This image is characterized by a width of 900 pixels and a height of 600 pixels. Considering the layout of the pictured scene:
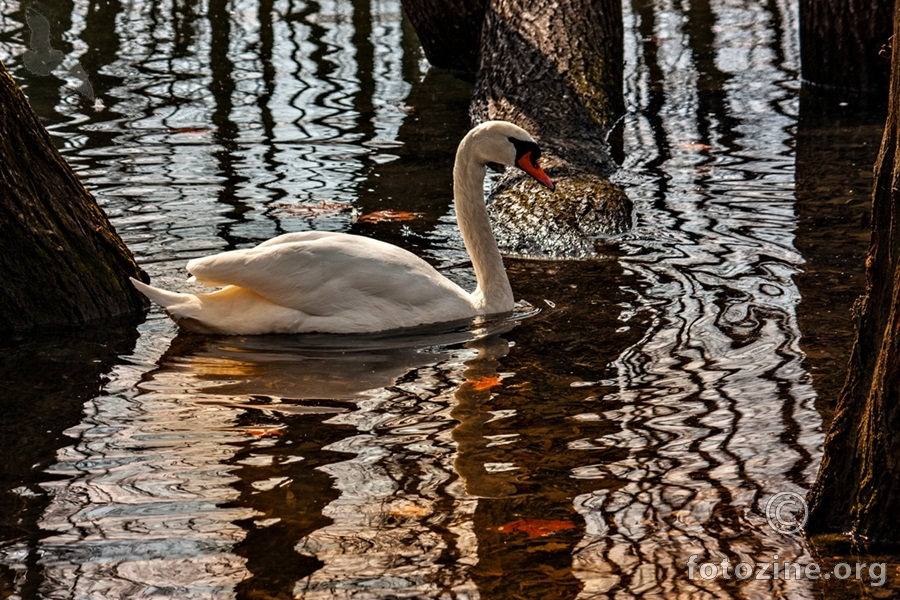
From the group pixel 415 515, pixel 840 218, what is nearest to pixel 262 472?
pixel 415 515

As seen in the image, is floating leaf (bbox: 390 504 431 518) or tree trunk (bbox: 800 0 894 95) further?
tree trunk (bbox: 800 0 894 95)

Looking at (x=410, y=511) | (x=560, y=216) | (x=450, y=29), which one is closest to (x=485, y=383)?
(x=410, y=511)

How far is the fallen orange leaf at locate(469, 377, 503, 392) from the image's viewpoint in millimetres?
5387

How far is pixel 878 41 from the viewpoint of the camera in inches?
430

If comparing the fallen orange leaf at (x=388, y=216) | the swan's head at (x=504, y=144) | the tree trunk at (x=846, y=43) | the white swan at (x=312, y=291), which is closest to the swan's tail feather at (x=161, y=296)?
the white swan at (x=312, y=291)

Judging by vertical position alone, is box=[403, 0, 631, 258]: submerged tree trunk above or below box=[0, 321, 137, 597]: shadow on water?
above

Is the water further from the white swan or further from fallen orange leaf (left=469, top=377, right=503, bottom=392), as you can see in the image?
the white swan

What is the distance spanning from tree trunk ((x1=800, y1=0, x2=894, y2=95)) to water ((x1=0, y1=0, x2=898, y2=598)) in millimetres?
813

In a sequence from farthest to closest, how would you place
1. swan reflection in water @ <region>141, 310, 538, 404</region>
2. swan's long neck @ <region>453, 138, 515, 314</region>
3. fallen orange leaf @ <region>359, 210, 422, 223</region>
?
fallen orange leaf @ <region>359, 210, 422, 223</region> → swan's long neck @ <region>453, 138, 515, 314</region> → swan reflection in water @ <region>141, 310, 538, 404</region>

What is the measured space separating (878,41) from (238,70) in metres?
6.27

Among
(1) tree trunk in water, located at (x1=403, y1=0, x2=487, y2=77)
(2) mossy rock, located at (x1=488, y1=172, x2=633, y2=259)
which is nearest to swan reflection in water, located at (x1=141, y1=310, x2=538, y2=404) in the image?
(2) mossy rock, located at (x1=488, y1=172, x2=633, y2=259)

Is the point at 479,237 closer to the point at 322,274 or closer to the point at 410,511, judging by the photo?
the point at 322,274

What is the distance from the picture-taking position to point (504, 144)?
22.1 feet

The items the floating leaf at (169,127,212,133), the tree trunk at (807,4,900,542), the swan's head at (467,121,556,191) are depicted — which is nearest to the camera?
the tree trunk at (807,4,900,542)
